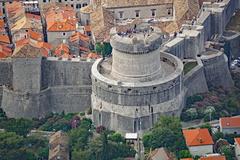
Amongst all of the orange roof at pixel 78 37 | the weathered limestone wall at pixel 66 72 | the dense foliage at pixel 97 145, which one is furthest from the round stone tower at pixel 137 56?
the orange roof at pixel 78 37

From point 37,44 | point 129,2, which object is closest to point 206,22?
point 129,2

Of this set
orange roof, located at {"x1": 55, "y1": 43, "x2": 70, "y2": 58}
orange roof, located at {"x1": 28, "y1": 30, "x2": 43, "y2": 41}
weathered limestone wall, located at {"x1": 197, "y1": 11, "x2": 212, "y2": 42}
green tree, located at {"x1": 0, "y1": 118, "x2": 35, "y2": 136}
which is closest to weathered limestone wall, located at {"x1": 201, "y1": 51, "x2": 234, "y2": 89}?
weathered limestone wall, located at {"x1": 197, "y1": 11, "x2": 212, "y2": 42}

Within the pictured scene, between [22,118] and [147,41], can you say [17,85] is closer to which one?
[22,118]

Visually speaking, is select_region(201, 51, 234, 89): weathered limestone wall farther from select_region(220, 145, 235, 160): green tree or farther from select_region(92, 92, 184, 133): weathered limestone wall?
select_region(220, 145, 235, 160): green tree

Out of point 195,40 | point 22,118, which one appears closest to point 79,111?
point 22,118

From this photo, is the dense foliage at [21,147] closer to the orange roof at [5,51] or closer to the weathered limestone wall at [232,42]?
the orange roof at [5,51]
